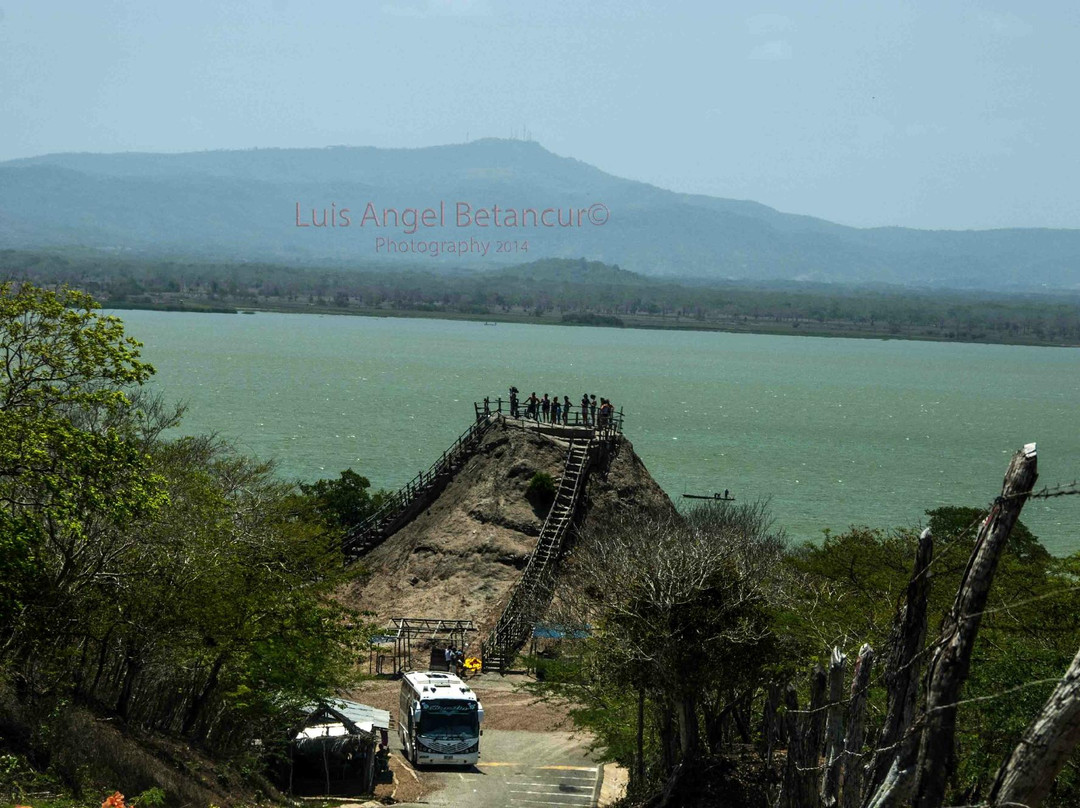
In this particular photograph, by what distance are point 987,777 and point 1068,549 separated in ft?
215

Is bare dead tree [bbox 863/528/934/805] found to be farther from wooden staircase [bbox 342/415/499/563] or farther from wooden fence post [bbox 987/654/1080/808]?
wooden staircase [bbox 342/415/499/563]

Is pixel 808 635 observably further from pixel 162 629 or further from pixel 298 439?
pixel 298 439

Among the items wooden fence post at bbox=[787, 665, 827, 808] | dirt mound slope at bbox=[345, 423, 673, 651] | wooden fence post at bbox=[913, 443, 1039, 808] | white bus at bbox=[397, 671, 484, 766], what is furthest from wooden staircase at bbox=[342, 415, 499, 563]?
wooden fence post at bbox=[913, 443, 1039, 808]

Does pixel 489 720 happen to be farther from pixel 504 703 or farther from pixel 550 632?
pixel 550 632

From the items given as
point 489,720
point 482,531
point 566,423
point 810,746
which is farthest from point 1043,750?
point 566,423

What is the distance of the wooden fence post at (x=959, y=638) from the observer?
392 inches

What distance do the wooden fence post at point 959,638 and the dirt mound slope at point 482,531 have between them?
3947 centimetres

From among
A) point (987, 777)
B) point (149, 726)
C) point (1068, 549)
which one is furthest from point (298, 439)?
point (987, 777)

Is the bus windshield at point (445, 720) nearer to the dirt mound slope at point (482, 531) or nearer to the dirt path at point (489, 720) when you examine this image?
the dirt path at point (489, 720)

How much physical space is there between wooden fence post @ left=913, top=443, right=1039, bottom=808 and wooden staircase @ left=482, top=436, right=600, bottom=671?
3567 centimetres

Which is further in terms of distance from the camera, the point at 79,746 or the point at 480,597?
the point at 480,597

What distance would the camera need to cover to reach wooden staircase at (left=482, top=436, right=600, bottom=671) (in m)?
46.6

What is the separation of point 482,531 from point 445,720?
2165 centimetres

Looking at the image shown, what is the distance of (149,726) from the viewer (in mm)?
26828
